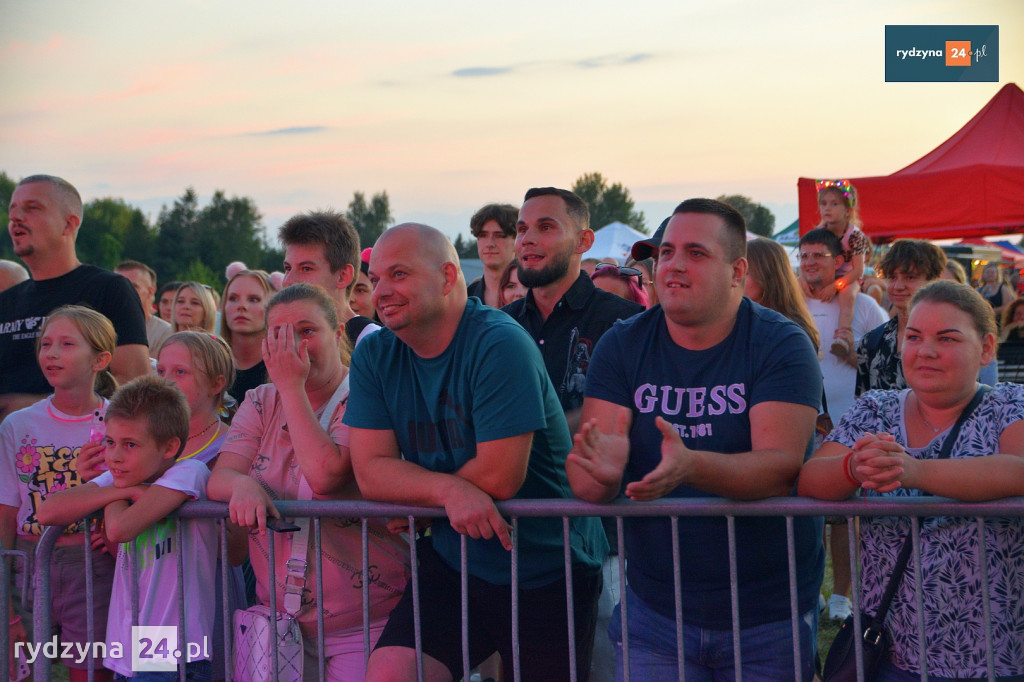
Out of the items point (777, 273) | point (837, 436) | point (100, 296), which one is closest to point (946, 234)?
point (777, 273)

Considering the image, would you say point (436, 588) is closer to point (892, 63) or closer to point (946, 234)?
point (892, 63)

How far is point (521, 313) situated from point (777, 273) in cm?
136

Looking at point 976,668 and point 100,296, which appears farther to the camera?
point 100,296

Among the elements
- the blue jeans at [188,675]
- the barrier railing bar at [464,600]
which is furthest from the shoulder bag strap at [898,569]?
the blue jeans at [188,675]

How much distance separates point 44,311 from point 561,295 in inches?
107

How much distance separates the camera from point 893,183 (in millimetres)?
10266

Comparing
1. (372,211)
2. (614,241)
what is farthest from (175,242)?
(614,241)

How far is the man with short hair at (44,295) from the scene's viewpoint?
450cm

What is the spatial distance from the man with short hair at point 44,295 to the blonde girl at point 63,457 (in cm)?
51

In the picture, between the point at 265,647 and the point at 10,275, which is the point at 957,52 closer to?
the point at 265,647

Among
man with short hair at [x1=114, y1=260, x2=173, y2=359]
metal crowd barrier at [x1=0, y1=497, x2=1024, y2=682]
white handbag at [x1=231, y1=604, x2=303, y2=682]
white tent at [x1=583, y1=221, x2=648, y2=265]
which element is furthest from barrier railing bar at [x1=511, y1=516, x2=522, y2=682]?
Result: white tent at [x1=583, y1=221, x2=648, y2=265]

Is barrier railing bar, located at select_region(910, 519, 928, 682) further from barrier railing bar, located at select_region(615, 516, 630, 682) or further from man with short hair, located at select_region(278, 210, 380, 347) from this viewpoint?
man with short hair, located at select_region(278, 210, 380, 347)

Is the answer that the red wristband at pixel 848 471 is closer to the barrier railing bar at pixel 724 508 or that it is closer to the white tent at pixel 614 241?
the barrier railing bar at pixel 724 508

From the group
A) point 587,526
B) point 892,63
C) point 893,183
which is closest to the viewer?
point 587,526
